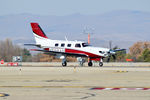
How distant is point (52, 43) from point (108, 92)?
3381 cm

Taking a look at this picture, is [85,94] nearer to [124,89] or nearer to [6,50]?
[124,89]

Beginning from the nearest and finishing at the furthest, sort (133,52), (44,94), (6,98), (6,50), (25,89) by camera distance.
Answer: (6,98) < (44,94) < (25,89) < (6,50) < (133,52)

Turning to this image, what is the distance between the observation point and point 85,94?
70.9 ft

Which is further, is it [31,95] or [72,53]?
[72,53]

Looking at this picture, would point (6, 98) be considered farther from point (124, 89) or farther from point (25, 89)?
point (124, 89)

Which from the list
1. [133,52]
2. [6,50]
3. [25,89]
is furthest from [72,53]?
[133,52]

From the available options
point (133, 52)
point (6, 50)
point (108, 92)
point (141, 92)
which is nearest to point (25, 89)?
point (108, 92)

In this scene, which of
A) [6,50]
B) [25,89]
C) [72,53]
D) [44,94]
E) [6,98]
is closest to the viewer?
[6,98]

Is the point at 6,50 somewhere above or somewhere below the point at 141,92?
above

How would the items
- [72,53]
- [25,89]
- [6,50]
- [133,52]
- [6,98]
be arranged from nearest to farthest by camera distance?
[6,98] < [25,89] < [72,53] < [6,50] < [133,52]

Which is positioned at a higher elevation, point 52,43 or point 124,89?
point 52,43

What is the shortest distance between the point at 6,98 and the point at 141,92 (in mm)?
6800

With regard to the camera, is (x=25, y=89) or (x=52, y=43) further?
(x=52, y=43)

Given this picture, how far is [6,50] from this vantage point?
122 meters
